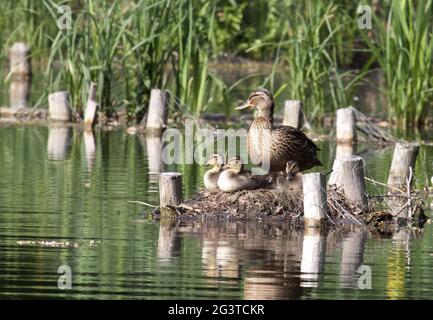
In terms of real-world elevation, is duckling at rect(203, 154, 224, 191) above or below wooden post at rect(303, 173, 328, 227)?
above

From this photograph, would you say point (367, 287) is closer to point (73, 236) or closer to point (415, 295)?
point (415, 295)

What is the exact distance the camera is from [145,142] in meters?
21.3

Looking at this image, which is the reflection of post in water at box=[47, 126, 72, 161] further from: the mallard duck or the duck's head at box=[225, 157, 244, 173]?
the duck's head at box=[225, 157, 244, 173]

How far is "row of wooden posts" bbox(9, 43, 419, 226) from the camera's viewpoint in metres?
14.2

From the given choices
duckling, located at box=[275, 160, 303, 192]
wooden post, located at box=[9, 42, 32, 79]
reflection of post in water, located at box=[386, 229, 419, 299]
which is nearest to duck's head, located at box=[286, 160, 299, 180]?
duckling, located at box=[275, 160, 303, 192]

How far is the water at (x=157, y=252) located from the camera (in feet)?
37.1

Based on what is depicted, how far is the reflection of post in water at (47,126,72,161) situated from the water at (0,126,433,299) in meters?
1.74

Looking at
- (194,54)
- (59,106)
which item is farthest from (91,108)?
(194,54)

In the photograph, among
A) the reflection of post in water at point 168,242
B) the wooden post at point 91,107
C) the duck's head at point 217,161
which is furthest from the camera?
the wooden post at point 91,107

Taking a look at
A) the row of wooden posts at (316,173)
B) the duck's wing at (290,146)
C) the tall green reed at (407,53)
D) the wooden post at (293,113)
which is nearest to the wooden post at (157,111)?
the row of wooden posts at (316,173)

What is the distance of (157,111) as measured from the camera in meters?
22.0

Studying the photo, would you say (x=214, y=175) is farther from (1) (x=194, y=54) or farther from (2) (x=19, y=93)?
(2) (x=19, y=93)

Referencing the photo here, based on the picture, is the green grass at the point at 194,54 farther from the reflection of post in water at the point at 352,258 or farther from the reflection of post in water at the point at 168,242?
the reflection of post in water at the point at 352,258

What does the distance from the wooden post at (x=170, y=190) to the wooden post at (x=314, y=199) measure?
1.24 m
